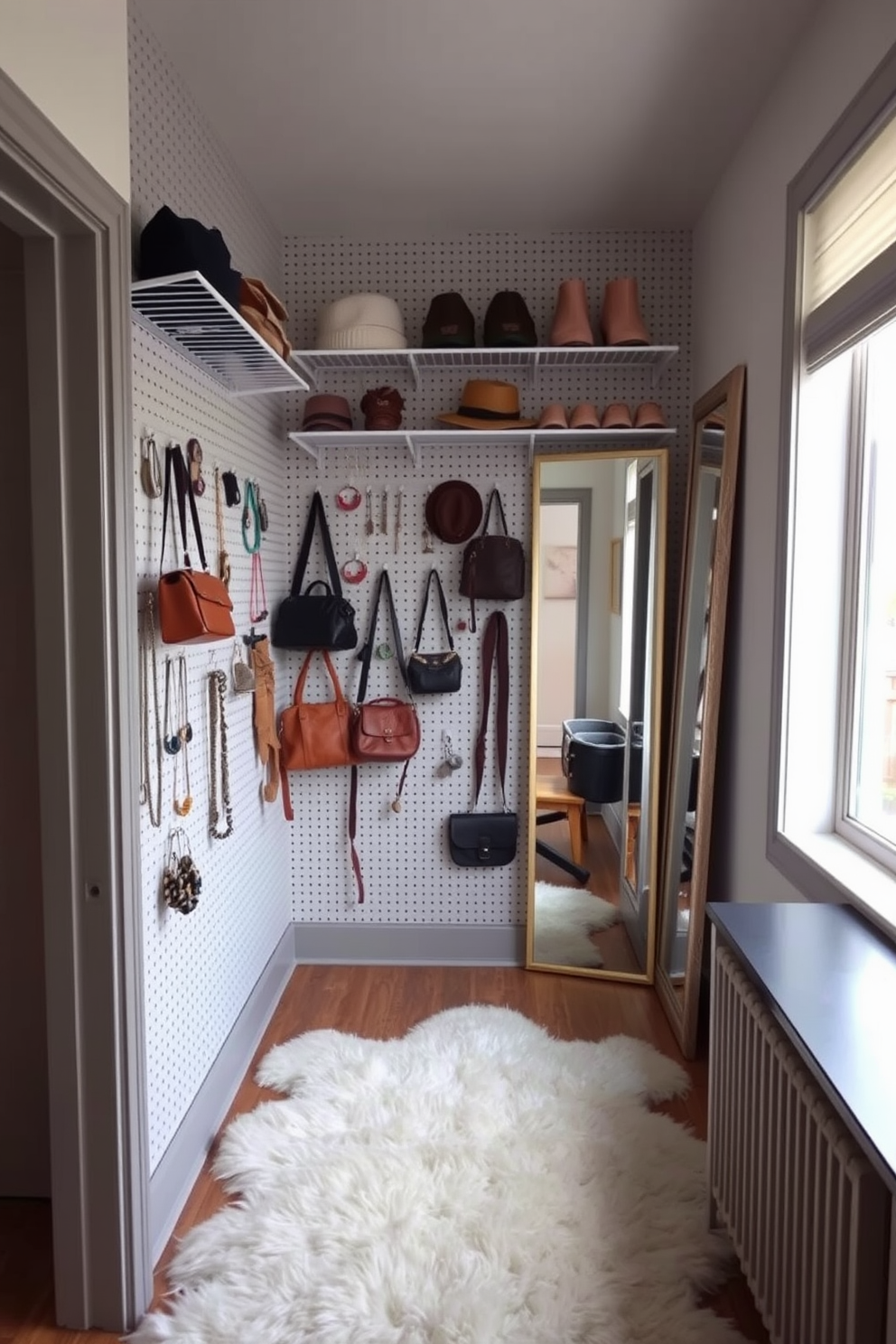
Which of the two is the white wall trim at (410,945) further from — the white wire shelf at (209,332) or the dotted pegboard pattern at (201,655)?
the white wire shelf at (209,332)

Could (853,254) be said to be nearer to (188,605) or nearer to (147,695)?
(188,605)

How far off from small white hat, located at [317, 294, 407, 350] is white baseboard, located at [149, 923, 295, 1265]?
2114 millimetres

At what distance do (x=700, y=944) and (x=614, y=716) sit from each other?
89 centimetres

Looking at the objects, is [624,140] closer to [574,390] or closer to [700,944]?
[574,390]

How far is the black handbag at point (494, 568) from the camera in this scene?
119 inches

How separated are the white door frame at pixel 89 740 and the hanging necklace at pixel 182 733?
0.36 meters

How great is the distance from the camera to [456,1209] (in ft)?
6.22

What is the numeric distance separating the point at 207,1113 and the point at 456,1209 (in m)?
0.72

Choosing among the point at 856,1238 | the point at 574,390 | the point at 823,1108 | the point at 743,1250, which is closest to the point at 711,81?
the point at 574,390

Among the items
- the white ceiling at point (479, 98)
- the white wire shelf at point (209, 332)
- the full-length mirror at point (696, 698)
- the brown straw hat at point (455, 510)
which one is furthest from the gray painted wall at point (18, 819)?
the full-length mirror at point (696, 698)

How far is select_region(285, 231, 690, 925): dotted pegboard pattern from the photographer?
10.0 feet

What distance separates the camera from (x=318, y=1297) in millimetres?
1660

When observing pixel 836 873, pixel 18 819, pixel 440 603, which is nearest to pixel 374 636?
pixel 440 603

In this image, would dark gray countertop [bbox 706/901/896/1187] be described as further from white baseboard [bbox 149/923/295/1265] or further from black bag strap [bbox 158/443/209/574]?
black bag strap [bbox 158/443/209/574]
